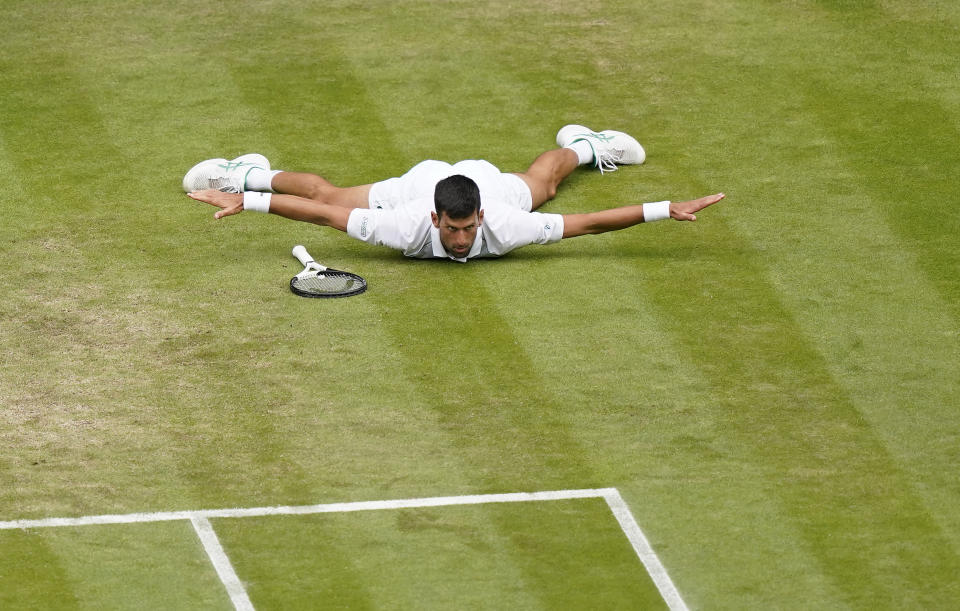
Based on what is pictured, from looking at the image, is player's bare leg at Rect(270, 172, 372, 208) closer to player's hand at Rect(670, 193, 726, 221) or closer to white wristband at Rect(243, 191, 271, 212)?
white wristband at Rect(243, 191, 271, 212)

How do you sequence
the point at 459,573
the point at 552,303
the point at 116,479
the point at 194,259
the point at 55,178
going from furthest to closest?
the point at 55,178 < the point at 194,259 < the point at 552,303 < the point at 116,479 < the point at 459,573

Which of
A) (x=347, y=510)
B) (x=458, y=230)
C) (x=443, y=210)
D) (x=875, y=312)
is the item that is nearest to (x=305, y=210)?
(x=443, y=210)

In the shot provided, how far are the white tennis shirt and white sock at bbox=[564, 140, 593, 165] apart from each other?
1827 mm

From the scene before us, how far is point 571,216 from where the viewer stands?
1388 cm

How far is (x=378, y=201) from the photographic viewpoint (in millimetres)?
14539

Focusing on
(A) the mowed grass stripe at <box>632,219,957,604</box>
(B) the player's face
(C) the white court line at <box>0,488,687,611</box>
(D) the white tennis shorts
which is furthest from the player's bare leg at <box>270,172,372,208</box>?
(C) the white court line at <box>0,488,687,611</box>

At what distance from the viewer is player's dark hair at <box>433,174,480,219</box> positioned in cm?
1345

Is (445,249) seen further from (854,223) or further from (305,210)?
(854,223)

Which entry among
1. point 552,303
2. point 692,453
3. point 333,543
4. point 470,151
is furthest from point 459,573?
point 470,151

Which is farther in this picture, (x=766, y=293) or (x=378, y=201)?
(x=378, y=201)

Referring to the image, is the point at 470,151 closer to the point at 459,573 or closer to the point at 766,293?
the point at 766,293

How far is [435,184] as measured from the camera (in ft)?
46.5

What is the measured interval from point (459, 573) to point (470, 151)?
7.50 m

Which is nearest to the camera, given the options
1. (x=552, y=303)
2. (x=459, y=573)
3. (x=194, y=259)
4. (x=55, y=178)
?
(x=459, y=573)
